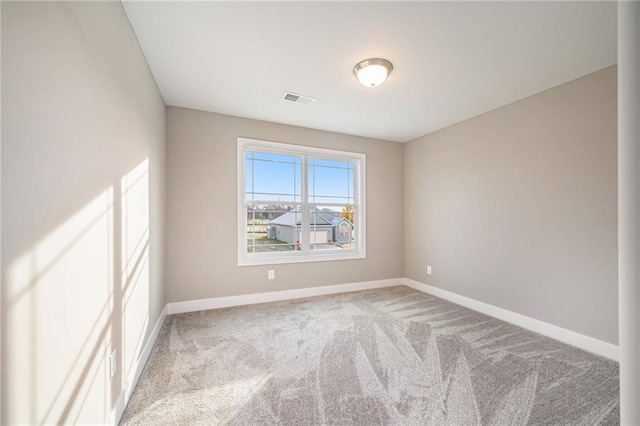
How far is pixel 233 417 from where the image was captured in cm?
162

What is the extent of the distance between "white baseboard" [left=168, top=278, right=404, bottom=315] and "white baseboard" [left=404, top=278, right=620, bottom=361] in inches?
37.5

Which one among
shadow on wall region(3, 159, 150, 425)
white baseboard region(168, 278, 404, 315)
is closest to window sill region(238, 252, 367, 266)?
white baseboard region(168, 278, 404, 315)

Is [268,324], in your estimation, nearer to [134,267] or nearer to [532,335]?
[134,267]

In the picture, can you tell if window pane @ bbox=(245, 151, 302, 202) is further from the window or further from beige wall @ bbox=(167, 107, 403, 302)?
beige wall @ bbox=(167, 107, 403, 302)

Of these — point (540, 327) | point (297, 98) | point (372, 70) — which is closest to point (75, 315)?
point (372, 70)

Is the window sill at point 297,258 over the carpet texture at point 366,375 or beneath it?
over

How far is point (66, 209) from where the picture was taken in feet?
3.57

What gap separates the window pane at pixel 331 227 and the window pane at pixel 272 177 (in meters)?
0.46

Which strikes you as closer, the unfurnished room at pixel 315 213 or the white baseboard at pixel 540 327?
the unfurnished room at pixel 315 213

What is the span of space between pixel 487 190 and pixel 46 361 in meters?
3.97

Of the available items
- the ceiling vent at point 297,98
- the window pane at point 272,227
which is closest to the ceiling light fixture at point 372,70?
the ceiling vent at point 297,98

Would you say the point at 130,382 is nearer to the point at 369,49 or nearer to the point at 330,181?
the point at 369,49

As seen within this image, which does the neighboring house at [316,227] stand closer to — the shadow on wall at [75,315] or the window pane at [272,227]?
the window pane at [272,227]

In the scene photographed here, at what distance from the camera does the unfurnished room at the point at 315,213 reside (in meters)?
0.98
